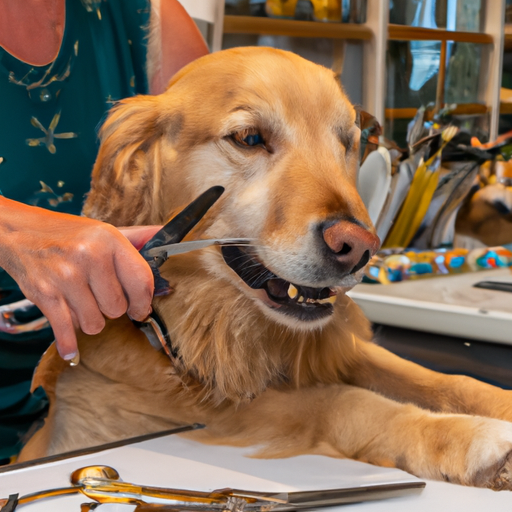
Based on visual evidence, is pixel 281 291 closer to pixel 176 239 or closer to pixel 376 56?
pixel 176 239

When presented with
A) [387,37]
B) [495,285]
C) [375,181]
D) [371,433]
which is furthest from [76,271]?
[387,37]

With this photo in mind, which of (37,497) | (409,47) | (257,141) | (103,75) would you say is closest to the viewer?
(37,497)

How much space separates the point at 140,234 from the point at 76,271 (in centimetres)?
9

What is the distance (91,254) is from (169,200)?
0.16 meters

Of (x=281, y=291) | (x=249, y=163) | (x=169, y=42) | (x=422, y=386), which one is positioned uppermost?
(x=169, y=42)

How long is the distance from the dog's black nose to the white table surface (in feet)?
0.50

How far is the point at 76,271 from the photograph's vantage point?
0.41 m

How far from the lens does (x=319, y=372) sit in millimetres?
568

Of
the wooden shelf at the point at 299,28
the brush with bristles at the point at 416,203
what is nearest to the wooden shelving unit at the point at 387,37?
the wooden shelf at the point at 299,28

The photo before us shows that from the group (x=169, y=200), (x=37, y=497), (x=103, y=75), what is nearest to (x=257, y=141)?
(x=169, y=200)

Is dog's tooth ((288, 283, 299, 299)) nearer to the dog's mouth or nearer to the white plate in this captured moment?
the dog's mouth

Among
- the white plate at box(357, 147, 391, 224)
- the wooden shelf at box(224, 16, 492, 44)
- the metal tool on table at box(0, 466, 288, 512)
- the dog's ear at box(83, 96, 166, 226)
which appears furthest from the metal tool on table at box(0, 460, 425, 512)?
the wooden shelf at box(224, 16, 492, 44)

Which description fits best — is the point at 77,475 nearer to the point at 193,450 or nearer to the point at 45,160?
the point at 193,450

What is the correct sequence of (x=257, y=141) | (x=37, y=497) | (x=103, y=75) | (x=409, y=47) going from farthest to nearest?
(x=409, y=47)
(x=103, y=75)
(x=257, y=141)
(x=37, y=497)
